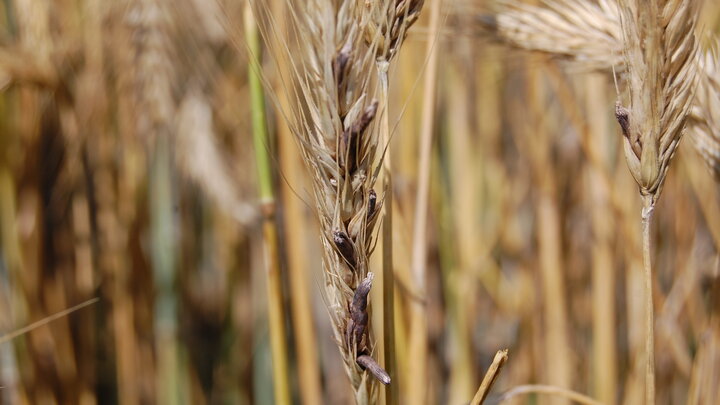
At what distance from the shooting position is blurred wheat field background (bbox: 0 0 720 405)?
0.66 metres

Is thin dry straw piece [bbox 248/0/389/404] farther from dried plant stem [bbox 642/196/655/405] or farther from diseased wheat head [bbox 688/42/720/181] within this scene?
diseased wheat head [bbox 688/42/720/181]

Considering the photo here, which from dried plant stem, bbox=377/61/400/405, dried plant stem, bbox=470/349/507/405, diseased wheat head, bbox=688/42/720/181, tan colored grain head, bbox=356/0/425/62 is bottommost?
dried plant stem, bbox=470/349/507/405

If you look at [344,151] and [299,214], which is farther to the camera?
[299,214]

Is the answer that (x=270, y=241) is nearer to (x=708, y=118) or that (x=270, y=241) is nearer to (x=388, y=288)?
(x=388, y=288)

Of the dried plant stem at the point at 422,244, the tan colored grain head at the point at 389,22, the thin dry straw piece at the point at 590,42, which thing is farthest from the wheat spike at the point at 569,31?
the tan colored grain head at the point at 389,22

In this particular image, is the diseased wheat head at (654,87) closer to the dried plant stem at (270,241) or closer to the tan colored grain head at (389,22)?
the tan colored grain head at (389,22)

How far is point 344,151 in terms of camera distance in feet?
1.20

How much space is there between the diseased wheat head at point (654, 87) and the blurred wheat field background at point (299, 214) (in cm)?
17

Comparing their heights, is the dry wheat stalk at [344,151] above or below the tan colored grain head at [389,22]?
below

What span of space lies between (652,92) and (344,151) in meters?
0.19

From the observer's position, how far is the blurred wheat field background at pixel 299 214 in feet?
2.16

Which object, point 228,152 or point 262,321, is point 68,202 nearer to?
point 228,152

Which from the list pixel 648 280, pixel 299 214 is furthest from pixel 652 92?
pixel 299 214

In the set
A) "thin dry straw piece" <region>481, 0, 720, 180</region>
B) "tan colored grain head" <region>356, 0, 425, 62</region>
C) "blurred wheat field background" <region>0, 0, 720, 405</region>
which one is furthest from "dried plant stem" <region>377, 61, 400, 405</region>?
"thin dry straw piece" <region>481, 0, 720, 180</region>
